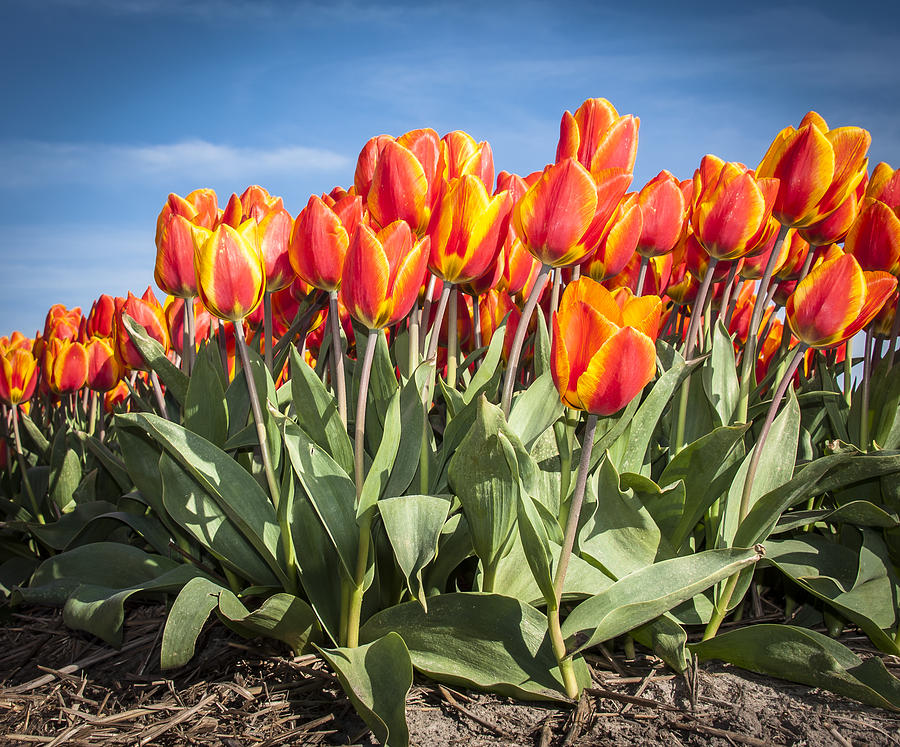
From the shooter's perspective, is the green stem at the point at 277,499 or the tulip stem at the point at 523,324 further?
the green stem at the point at 277,499

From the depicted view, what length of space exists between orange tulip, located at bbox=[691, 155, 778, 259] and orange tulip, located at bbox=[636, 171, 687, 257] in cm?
6

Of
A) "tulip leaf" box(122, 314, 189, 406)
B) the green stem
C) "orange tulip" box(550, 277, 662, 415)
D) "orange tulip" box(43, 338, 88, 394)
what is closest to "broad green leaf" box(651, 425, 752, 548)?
"orange tulip" box(550, 277, 662, 415)

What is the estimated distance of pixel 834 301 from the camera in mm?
1723

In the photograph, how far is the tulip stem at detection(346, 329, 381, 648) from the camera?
159 centimetres

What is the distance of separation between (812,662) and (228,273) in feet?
5.06

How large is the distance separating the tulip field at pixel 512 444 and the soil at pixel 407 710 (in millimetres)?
63

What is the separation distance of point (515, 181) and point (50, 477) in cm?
225

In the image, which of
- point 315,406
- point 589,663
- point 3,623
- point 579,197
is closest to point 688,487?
point 589,663

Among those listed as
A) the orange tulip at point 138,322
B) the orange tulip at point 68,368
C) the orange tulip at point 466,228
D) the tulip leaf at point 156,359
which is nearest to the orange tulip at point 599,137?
the orange tulip at point 466,228

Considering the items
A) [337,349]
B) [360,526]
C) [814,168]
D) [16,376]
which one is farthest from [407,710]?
[16,376]

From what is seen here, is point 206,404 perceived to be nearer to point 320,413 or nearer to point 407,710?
point 320,413

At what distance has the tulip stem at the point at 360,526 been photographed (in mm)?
1587

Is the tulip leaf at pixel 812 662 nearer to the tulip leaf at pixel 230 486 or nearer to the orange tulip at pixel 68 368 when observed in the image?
the tulip leaf at pixel 230 486

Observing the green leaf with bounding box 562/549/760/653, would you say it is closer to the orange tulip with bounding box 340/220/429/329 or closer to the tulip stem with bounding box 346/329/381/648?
the tulip stem with bounding box 346/329/381/648
